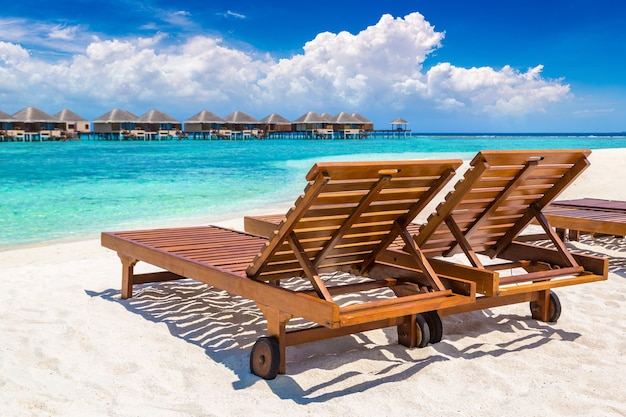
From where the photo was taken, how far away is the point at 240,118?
56.8 meters

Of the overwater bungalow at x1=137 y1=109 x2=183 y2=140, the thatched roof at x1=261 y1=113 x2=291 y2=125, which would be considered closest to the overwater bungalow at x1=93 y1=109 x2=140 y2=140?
the overwater bungalow at x1=137 y1=109 x2=183 y2=140

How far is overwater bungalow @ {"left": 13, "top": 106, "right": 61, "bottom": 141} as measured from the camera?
150ft

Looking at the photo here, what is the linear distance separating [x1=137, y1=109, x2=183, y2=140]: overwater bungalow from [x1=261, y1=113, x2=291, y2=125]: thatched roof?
7864 millimetres

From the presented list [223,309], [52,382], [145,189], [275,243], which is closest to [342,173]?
[275,243]

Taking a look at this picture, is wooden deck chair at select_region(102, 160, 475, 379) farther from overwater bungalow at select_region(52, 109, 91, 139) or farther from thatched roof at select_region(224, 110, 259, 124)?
thatched roof at select_region(224, 110, 259, 124)

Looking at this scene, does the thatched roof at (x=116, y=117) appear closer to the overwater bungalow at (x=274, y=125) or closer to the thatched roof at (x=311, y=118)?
the overwater bungalow at (x=274, y=125)

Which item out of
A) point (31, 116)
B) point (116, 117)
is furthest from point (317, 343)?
point (116, 117)

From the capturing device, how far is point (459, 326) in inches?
140

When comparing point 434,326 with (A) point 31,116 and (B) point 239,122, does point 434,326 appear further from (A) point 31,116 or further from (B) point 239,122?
(B) point 239,122

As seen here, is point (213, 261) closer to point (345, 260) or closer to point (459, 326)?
point (345, 260)

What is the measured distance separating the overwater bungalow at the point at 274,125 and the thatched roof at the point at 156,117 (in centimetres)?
872

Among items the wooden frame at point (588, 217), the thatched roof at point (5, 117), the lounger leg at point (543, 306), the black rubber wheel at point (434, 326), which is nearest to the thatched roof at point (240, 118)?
the thatched roof at point (5, 117)

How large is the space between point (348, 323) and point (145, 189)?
45.9 ft

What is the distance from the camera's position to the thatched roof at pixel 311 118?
58.5 metres
